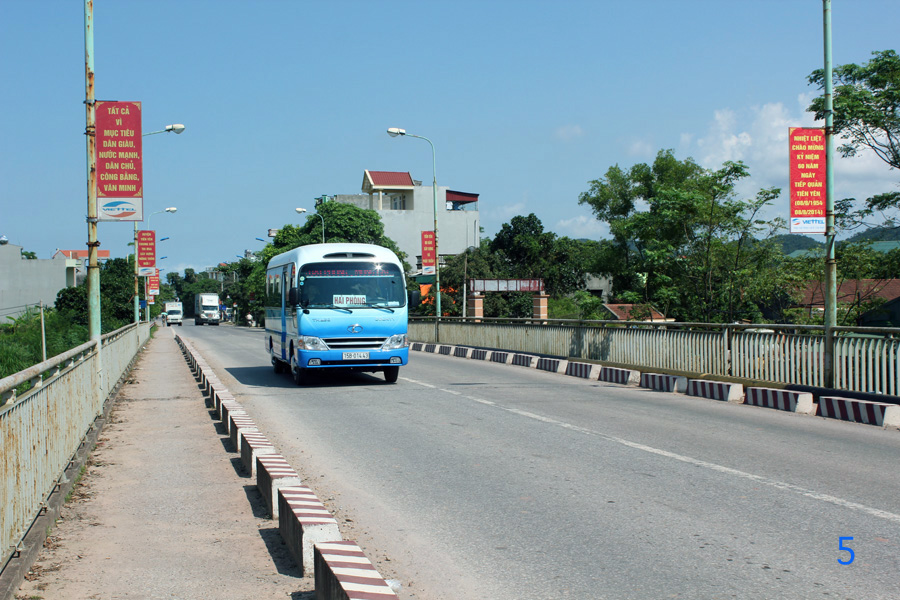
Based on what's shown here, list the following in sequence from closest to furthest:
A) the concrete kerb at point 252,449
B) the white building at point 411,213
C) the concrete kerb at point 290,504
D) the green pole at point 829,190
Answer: the concrete kerb at point 290,504, the concrete kerb at point 252,449, the green pole at point 829,190, the white building at point 411,213

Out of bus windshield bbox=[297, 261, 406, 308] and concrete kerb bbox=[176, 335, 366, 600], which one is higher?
bus windshield bbox=[297, 261, 406, 308]

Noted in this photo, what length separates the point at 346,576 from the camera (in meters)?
3.95

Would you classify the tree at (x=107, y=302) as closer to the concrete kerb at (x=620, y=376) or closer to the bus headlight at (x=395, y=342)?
the bus headlight at (x=395, y=342)

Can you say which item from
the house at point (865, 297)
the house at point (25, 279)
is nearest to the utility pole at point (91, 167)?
the house at point (865, 297)

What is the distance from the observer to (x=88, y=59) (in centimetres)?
1256

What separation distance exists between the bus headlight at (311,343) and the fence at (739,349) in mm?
7076

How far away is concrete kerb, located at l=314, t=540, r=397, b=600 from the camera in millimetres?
3775

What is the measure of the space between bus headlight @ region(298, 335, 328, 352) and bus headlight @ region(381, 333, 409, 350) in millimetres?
1169

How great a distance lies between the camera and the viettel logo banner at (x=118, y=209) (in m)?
12.5

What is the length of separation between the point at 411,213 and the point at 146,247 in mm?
50633

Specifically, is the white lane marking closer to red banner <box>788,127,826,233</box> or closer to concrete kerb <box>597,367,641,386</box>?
concrete kerb <box>597,367,641,386</box>

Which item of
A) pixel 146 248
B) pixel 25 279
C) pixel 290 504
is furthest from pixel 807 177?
pixel 25 279

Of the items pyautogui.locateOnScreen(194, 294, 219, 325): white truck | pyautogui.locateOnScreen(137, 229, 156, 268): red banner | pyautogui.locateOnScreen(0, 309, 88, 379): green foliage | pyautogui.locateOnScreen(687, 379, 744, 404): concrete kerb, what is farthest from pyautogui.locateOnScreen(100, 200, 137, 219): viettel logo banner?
pyautogui.locateOnScreen(194, 294, 219, 325): white truck

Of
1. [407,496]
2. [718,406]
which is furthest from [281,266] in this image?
[407,496]
